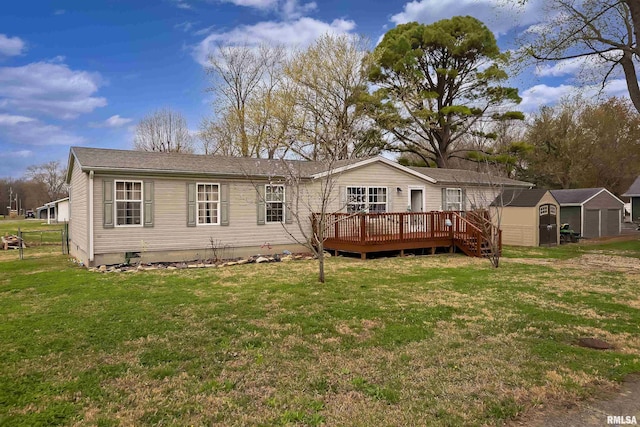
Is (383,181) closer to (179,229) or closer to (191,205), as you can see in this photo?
(191,205)

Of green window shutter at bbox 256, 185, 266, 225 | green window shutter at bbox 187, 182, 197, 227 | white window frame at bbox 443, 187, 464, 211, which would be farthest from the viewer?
white window frame at bbox 443, 187, 464, 211

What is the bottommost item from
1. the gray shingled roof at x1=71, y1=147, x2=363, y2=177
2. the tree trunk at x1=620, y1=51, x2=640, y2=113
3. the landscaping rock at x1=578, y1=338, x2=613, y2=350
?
the landscaping rock at x1=578, y1=338, x2=613, y2=350

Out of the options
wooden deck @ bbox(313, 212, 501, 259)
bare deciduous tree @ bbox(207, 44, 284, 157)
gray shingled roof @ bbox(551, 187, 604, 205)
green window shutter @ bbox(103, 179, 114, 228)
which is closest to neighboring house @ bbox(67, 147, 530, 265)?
green window shutter @ bbox(103, 179, 114, 228)

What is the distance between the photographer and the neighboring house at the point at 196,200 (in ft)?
34.7

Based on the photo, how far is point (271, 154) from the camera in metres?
23.7

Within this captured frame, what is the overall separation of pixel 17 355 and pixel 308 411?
3284mm

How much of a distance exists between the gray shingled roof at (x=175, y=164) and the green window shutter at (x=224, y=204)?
1.68 feet

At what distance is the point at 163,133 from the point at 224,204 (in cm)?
2122

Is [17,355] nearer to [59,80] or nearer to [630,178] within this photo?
[59,80]

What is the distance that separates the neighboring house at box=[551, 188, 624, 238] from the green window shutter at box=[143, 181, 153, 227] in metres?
19.5

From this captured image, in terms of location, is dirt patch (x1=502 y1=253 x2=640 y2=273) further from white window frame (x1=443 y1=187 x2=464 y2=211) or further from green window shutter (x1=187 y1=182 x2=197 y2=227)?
green window shutter (x1=187 y1=182 x2=197 y2=227)

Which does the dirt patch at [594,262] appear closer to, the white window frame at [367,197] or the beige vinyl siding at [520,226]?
the beige vinyl siding at [520,226]

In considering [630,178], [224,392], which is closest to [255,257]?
[224,392]

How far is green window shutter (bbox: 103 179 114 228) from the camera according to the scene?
34.2 feet
